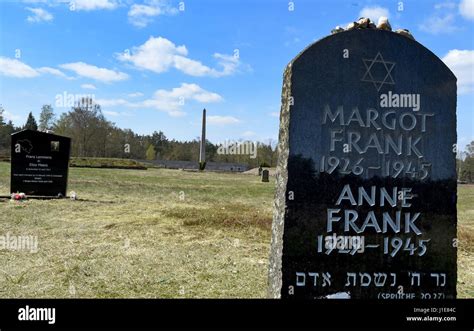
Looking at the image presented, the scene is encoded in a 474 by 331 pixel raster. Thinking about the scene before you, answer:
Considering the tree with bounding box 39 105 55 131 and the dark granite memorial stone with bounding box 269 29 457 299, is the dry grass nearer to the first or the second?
the dark granite memorial stone with bounding box 269 29 457 299

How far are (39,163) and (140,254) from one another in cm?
810

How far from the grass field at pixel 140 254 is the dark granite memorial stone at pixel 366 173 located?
4.81 ft

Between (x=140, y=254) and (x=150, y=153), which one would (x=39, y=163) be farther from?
(x=150, y=153)

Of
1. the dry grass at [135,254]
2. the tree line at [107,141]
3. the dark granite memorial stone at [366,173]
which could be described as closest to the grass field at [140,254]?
the dry grass at [135,254]

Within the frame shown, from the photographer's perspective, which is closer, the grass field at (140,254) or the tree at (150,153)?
the grass field at (140,254)

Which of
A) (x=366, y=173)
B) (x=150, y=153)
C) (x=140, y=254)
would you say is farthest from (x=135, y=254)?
(x=150, y=153)

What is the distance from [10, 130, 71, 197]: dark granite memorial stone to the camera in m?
12.2

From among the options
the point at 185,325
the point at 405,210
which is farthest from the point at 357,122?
the point at 185,325

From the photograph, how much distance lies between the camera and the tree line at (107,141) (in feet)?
181

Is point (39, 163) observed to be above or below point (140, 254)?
above

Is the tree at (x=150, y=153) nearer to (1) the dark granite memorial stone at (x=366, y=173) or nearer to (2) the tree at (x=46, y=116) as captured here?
(2) the tree at (x=46, y=116)

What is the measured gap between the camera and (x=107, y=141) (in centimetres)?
6141

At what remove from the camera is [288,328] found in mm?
3408

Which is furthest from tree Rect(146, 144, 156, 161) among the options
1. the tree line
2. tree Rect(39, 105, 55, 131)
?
tree Rect(39, 105, 55, 131)
